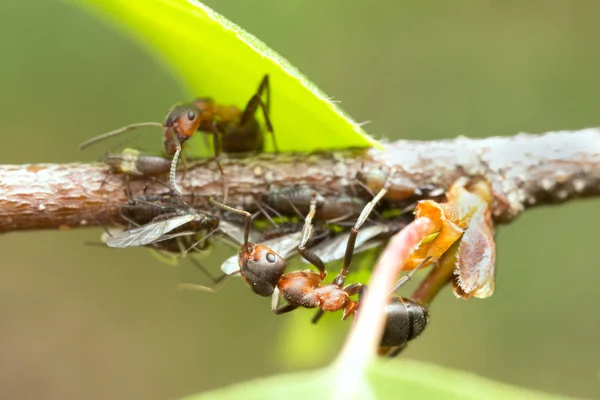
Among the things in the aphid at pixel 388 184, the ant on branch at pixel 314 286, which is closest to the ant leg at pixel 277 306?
the ant on branch at pixel 314 286

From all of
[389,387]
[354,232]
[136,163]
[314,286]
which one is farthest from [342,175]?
[389,387]

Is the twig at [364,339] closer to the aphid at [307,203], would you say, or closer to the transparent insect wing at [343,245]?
the transparent insect wing at [343,245]

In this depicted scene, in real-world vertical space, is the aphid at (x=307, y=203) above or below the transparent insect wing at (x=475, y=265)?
above

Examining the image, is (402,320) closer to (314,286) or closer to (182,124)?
(314,286)

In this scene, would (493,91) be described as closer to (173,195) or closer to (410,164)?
(410,164)

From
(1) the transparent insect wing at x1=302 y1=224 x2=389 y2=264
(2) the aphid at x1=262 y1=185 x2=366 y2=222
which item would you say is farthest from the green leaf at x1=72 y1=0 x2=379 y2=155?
(1) the transparent insect wing at x1=302 y1=224 x2=389 y2=264

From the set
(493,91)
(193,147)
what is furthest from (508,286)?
(193,147)

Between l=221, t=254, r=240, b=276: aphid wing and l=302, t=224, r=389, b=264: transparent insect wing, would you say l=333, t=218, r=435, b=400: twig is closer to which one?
l=302, t=224, r=389, b=264: transparent insect wing

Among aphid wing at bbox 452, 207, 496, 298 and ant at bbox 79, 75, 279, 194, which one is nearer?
aphid wing at bbox 452, 207, 496, 298
